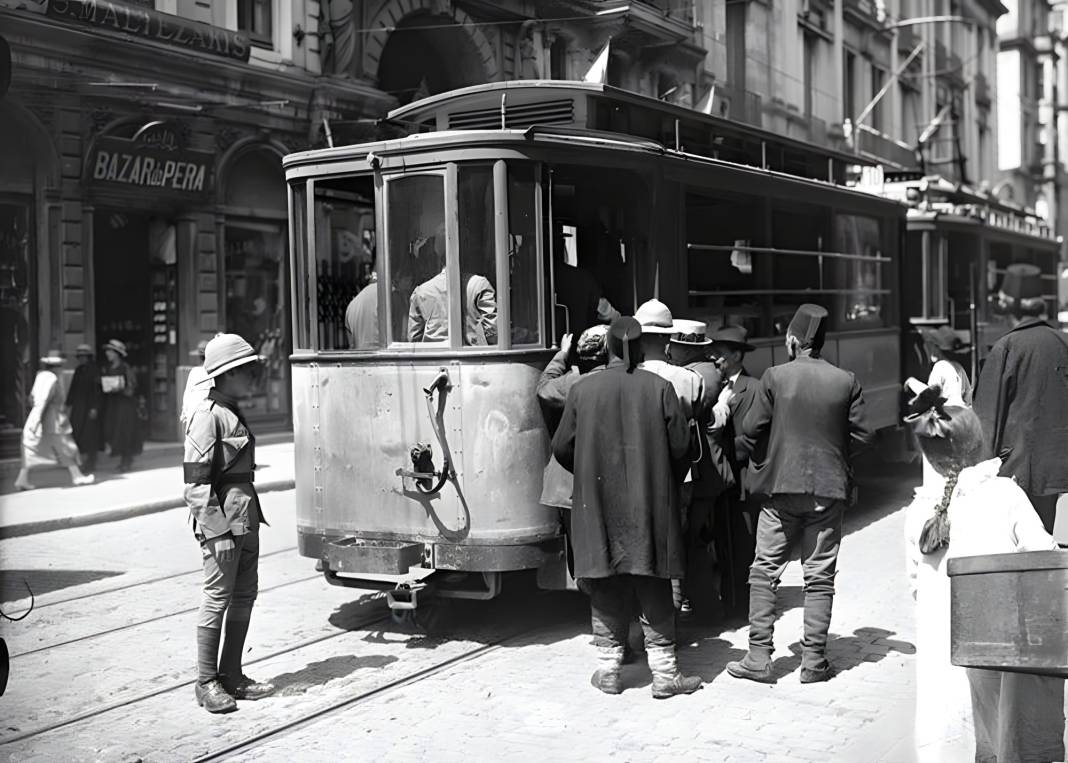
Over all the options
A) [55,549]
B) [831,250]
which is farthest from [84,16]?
[831,250]

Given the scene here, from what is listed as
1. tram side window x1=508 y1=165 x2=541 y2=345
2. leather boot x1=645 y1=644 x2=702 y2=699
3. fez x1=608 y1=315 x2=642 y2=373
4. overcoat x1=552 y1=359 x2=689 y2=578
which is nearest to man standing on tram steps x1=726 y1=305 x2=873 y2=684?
leather boot x1=645 y1=644 x2=702 y2=699

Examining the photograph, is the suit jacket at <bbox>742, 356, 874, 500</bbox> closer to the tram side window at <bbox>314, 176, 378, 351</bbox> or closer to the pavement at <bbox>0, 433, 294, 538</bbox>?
the tram side window at <bbox>314, 176, 378, 351</bbox>

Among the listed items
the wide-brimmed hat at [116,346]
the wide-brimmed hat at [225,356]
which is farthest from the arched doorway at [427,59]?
the wide-brimmed hat at [225,356]

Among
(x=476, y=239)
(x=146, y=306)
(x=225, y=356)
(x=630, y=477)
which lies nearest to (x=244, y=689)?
(x=225, y=356)

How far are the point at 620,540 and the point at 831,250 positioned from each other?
6055 millimetres

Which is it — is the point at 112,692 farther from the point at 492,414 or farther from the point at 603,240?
the point at 603,240

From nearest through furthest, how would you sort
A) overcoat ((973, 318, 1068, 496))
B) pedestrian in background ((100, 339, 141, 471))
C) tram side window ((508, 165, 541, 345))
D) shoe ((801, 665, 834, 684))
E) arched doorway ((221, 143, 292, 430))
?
shoe ((801, 665, 834, 684)) < overcoat ((973, 318, 1068, 496)) < tram side window ((508, 165, 541, 345)) < pedestrian in background ((100, 339, 141, 471)) < arched doorway ((221, 143, 292, 430))

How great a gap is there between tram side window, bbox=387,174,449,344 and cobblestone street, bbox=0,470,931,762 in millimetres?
1864

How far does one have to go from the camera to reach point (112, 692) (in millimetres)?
6488

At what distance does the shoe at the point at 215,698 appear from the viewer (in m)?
6.07

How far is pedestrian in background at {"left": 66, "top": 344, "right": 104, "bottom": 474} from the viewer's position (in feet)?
52.4

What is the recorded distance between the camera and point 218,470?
6055mm

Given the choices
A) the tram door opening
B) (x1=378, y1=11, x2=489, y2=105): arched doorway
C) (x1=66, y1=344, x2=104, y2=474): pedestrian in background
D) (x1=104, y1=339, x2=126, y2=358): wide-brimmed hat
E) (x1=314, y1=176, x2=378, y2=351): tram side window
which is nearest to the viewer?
(x1=314, y1=176, x2=378, y2=351): tram side window

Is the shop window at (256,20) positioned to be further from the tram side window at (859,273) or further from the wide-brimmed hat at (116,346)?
the tram side window at (859,273)
